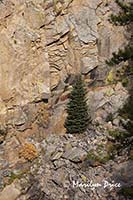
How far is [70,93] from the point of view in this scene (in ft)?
95.6

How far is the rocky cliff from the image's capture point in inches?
1079

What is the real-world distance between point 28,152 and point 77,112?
418cm

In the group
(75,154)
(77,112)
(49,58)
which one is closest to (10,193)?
(75,154)

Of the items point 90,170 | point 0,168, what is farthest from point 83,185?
point 0,168

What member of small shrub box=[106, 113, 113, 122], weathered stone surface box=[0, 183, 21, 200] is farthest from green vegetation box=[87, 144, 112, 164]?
weathered stone surface box=[0, 183, 21, 200]

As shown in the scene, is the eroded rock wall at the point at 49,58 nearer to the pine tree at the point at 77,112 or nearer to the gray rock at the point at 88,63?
the gray rock at the point at 88,63

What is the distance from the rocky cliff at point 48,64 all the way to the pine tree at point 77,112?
0.81 metres

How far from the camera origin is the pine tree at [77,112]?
1108 inches

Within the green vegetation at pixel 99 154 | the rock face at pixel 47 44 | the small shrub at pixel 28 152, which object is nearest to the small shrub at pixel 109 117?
the green vegetation at pixel 99 154

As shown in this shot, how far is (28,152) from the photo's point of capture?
89.0ft

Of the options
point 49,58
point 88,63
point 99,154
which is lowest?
point 99,154

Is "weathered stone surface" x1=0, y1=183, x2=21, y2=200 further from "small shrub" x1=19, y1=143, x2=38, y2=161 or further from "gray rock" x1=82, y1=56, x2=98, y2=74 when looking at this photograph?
"gray rock" x1=82, y1=56, x2=98, y2=74

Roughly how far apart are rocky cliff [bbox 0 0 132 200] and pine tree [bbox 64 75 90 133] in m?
0.81

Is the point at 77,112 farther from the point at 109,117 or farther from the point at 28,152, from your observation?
the point at 28,152
